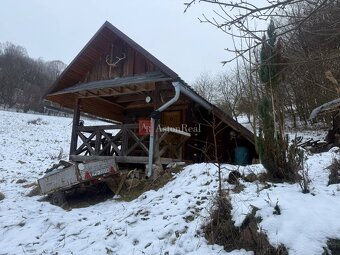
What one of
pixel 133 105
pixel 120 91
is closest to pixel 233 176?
pixel 120 91

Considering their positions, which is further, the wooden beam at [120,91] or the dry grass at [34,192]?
the wooden beam at [120,91]

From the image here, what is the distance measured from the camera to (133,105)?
1270cm

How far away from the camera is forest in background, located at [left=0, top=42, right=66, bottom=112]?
1935 inches

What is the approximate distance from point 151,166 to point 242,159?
15.6ft

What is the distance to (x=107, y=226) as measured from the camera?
6148mm

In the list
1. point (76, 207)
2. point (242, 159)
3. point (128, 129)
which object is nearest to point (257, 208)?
point (76, 207)

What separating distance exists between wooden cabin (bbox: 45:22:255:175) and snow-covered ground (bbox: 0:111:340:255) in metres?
1.93

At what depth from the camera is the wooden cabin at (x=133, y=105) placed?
925cm

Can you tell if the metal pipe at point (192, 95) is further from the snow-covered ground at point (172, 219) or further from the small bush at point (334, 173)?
the small bush at point (334, 173)

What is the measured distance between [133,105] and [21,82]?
45.5m

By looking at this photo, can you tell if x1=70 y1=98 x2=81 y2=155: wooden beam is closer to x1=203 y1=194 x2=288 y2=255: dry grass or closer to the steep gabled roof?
the steep gabled roof

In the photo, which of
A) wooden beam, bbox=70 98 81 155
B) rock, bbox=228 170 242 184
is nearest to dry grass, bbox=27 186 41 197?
wooden beam, bbox=70 98 81 155

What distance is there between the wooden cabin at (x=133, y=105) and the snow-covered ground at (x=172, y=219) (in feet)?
6.32

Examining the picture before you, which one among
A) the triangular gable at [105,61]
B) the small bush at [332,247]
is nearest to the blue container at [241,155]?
the triangular gable at [105,61]
